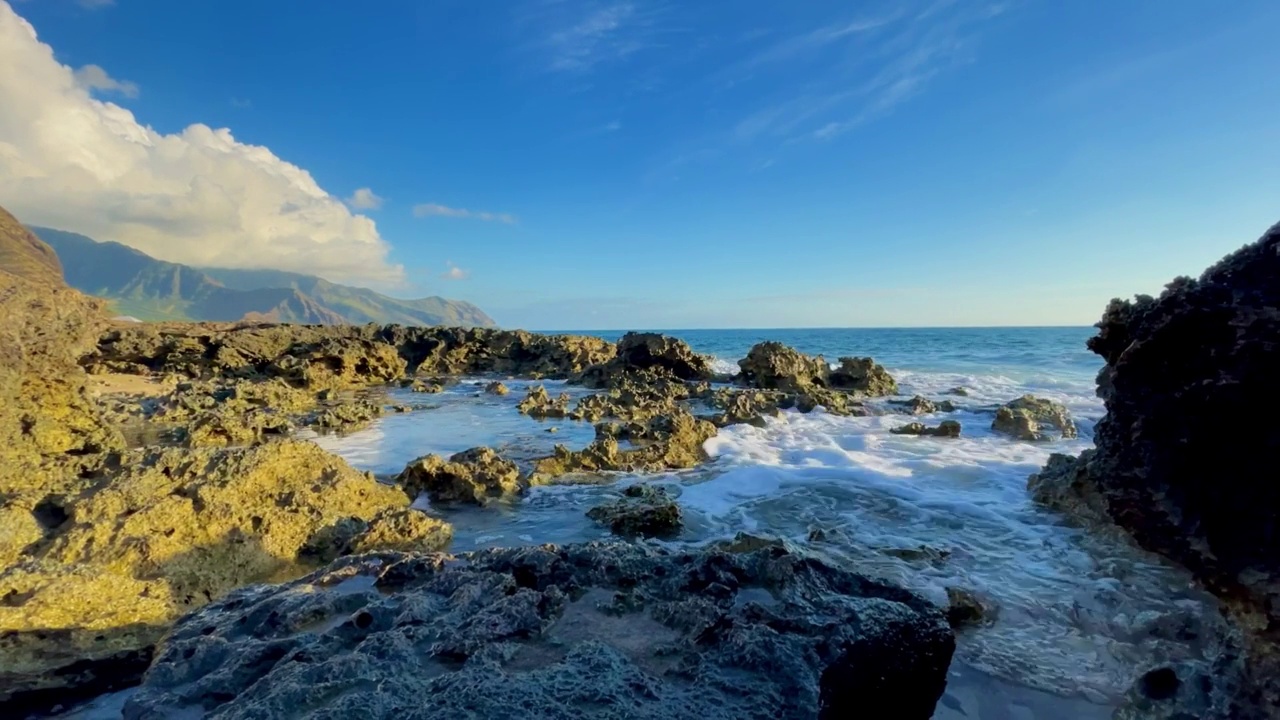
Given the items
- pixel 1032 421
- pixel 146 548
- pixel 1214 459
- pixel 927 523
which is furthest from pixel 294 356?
pixel 1214 459

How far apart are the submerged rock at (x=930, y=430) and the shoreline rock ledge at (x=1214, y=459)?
28.3 feet

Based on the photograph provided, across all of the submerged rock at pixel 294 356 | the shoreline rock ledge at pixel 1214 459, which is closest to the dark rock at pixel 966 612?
the shoreline rock ledge at pixel 1214 459

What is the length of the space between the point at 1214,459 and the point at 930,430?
934 centimetres

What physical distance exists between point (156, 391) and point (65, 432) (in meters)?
12.6

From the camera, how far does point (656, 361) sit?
22.5 metres

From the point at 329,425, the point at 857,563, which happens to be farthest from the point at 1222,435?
the point at 329,425

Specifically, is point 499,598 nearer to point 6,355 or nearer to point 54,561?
point 54,561

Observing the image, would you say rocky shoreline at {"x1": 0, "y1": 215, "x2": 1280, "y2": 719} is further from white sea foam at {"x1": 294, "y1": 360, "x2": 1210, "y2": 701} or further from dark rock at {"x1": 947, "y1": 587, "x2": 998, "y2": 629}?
white sea foam at {"x1": 294, "y1": 360, "x2": 1210, "y2": 701}

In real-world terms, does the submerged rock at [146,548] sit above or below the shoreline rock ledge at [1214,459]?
below

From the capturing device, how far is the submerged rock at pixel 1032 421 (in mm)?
11062

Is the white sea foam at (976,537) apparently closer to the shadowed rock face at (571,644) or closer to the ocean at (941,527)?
the ocean at (941,527)

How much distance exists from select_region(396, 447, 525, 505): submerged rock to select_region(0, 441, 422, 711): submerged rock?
93 cm

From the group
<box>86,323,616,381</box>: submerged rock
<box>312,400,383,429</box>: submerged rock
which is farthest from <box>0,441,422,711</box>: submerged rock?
<box>86,323,616,381</box>: submerged rock

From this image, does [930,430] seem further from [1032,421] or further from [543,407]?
[543,407]
